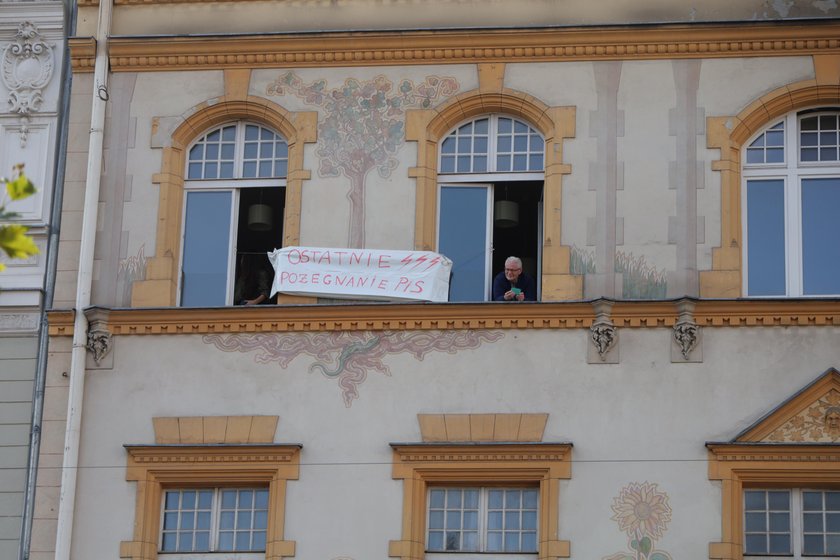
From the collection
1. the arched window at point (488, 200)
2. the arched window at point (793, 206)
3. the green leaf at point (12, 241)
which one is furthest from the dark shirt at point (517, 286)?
the green leaf at point (12, 241)

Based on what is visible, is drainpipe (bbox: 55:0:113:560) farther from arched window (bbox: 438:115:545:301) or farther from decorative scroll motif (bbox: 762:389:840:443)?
decorative scroll motif (bbox: 762:389:840:443)

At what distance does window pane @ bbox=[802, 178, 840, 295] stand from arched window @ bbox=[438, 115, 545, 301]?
3301mm

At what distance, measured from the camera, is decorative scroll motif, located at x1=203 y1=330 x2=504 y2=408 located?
21875 millimetres

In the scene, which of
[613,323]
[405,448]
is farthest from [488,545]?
[613,323]

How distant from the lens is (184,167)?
77.4 ft

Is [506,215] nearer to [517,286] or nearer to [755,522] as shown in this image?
[517,286]

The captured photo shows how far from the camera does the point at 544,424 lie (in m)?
21.4

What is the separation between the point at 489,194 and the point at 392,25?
8.63 ft

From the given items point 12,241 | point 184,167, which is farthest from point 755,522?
point 12,241

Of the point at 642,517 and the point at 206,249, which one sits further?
the point at 206,249

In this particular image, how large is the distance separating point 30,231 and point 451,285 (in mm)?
5529

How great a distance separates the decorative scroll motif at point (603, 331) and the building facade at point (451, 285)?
0.10 ft

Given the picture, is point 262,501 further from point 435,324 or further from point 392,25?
point 392,25

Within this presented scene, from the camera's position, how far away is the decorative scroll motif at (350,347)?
21.9 meters
